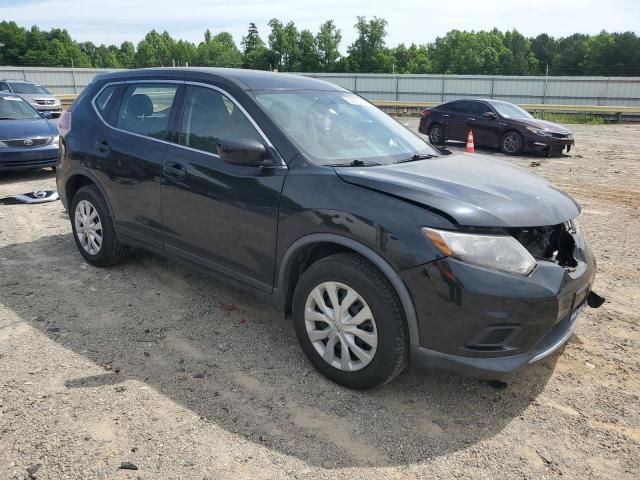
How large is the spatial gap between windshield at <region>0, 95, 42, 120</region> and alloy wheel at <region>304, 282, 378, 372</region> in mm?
9059

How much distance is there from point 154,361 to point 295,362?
927 millimetres

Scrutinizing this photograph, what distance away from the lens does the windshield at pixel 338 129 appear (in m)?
3.61

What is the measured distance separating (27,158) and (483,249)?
29.1 ft

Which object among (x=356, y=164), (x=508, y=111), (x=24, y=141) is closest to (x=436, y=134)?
(x=508, y=111)

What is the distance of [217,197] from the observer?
3.77 meters

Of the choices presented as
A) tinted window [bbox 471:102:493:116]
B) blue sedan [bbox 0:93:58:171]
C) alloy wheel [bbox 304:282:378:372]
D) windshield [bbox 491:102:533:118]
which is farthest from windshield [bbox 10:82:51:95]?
alloy wheel [bbox 304:282:378:372]

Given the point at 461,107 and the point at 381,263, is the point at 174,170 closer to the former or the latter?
the point at 381,263

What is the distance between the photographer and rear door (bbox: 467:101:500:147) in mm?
14396

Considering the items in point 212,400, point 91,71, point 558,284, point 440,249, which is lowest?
point 212,400

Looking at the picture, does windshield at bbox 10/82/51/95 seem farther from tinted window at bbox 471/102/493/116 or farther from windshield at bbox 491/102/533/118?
windshield at bbox 491/102/533/118

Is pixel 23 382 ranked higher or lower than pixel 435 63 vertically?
lower

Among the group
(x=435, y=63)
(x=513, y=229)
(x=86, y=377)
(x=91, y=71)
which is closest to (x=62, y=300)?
(x=86, y=377)

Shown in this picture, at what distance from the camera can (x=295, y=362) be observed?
362 centimetres

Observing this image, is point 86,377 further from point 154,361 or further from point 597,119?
point 597,119
